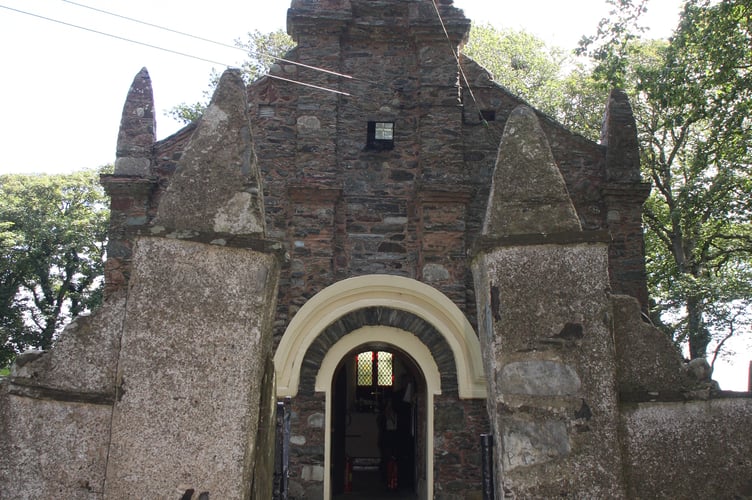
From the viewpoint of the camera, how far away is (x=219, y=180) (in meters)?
4.14

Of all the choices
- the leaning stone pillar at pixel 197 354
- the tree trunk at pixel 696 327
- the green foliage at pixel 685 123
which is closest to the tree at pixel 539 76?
the green foliage at pixel 685 123

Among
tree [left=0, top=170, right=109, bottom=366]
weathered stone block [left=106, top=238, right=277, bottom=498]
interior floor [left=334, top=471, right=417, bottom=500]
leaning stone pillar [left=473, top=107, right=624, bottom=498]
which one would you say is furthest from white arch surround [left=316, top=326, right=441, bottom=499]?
tree [left=0, top=170, right=109, bottom=366]

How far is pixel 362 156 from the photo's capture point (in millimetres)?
8672

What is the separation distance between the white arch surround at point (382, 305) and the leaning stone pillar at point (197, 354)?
3.60 metres

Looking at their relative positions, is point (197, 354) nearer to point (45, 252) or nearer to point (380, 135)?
point (380, 135)

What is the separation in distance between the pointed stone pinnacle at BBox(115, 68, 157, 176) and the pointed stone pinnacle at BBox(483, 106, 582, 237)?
550 centimetres

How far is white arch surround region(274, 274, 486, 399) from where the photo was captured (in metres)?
7.59

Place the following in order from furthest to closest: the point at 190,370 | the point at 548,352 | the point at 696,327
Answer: the point at 696,327 → the point at 548,352 → the point at 190,370

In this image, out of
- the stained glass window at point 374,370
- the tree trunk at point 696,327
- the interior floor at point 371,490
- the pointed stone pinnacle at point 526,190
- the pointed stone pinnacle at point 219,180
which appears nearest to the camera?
the pointed stone pinnacle at point 219,180

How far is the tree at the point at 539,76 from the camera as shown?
20.7 meters

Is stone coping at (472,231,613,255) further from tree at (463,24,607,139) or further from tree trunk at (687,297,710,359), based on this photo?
tree at (463,24,607,139)

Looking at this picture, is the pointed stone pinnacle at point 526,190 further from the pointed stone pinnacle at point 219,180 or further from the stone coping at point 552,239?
the pointed stone pinnacle at point 219,180

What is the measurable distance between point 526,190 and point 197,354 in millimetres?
2320

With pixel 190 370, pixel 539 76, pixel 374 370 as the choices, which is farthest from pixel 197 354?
pixel 539 76
